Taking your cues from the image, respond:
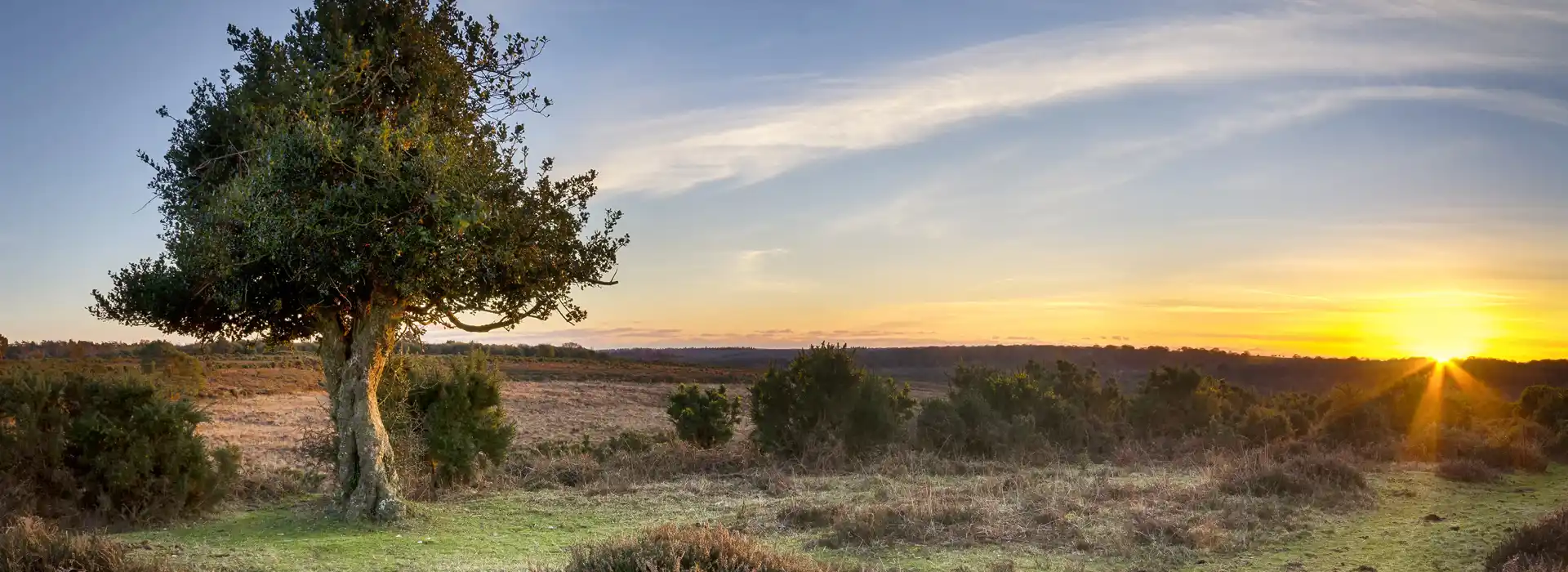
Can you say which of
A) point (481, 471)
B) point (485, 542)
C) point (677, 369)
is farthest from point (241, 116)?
point (677, 369)

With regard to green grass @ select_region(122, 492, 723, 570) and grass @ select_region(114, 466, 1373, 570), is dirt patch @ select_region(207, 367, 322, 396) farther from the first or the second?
grass @ select_region(114, 466, 1373, 570)

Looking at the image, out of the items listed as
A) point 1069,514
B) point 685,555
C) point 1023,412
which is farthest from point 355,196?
point 1023,412

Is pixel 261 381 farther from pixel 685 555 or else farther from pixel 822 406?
pixel 685 555

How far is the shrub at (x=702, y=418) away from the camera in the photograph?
22.7 metres

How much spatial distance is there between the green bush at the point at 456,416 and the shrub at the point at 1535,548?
1442 centimetres

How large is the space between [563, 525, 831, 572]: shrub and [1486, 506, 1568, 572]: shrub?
7.08 metres

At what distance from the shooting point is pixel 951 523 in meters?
12.6

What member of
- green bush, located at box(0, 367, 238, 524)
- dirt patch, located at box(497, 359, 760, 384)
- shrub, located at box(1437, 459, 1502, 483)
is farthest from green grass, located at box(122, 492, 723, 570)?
dirt patch, located at box(497, 359, 760, 384)

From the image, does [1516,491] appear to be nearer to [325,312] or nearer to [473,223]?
[473,223]

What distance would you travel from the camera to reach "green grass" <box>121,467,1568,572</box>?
11.0m

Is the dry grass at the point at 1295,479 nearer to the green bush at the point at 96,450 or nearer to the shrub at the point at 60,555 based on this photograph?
the shrub at the point at 60,555

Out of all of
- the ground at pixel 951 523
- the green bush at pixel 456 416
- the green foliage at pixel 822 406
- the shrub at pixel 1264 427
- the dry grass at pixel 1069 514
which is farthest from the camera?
the shrub at pixel 1264 427

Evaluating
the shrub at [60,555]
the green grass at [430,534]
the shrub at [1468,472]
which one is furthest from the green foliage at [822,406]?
the shrub at [60,555]

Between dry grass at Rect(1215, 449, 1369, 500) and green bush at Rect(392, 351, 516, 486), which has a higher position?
green bush at Rect(392, 351, 516, 486)
